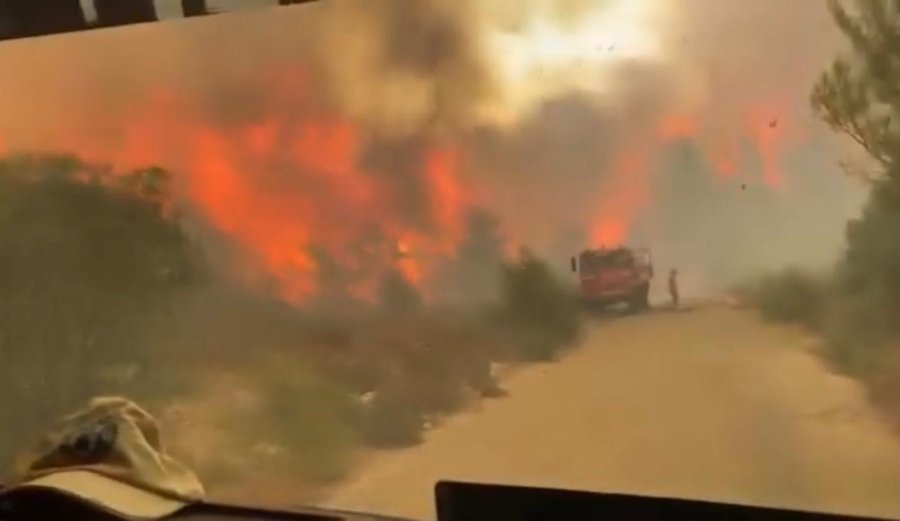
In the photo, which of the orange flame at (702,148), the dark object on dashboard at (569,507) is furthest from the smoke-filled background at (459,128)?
the dark object on dashboard at (569,507)

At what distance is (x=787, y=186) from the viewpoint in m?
1.09

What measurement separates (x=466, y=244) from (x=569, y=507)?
32 centimetres

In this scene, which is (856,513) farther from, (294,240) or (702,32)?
(294,240)

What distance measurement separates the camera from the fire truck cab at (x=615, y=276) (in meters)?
1.17

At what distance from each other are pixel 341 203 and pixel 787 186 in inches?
18.7

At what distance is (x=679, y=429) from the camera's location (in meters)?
1.15

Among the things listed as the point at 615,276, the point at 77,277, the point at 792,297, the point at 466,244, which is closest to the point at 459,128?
the point at 466,244

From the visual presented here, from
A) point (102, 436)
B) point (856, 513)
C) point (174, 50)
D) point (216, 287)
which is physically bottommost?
point (856, 513)

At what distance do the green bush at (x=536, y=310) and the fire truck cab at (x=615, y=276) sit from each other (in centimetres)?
2

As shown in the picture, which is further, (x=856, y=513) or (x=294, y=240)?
(x=294, y=240)

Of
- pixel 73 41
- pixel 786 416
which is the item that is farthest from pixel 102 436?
pixel 786 416

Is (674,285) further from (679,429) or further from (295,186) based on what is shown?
(295,186)

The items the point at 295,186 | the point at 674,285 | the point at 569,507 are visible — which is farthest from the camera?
the point at 295,186

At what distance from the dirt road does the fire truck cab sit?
0.02 meters
